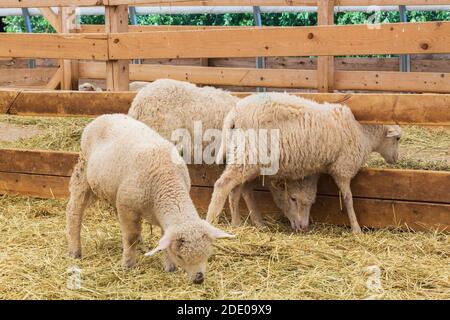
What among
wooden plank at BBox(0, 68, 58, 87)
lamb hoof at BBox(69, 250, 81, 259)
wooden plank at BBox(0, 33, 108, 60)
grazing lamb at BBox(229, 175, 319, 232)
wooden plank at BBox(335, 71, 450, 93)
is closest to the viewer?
lamb hoof at BBox(69, 250, 81, 259)

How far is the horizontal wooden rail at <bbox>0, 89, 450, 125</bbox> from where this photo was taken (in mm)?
5629

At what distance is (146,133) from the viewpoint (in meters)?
4.98

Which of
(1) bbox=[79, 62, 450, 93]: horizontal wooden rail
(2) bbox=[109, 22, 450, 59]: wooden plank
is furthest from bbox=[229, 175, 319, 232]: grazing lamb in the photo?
(1) bbox=[79, 62, 450, 93]: horizontal wooden rail

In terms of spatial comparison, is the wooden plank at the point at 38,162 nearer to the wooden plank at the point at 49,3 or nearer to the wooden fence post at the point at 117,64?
the wooden fence post at the point at 117,64

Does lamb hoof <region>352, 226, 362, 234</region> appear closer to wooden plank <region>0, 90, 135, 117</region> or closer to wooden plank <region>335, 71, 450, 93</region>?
wooden plank <region>0, 90, 135, 117</region>

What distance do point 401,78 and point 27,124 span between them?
17.2 ft

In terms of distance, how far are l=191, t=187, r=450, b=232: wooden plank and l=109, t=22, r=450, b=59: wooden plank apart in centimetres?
125

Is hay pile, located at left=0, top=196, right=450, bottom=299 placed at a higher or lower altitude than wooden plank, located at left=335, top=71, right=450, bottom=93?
lower

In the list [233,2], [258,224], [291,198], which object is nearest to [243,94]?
[291,198]

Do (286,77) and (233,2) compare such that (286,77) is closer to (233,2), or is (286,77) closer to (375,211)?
(233,2)

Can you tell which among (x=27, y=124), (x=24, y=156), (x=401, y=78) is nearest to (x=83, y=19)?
(x=27, y=124)

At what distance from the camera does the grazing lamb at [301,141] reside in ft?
19.0

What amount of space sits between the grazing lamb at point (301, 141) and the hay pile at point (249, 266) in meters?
0.39
